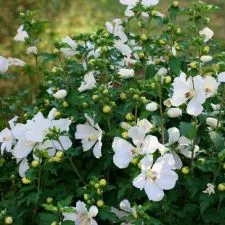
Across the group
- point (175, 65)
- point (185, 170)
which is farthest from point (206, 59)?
point (185, 170)

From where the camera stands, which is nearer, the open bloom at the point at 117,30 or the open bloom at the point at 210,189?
the open bloom at the point at 210,189

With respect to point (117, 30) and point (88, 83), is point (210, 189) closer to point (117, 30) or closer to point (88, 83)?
point (88, 83)

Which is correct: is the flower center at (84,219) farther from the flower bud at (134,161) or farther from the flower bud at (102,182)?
the flower bud at (134,161)

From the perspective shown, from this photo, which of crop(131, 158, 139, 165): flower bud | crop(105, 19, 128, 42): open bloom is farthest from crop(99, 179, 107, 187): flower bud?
crop(105, 19, 128, 42): open bloom

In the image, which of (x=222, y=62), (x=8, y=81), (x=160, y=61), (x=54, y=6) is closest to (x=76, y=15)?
Result: (x=54, y=6)

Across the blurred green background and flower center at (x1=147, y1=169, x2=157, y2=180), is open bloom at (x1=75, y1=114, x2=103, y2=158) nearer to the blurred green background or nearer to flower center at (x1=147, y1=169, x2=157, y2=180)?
flower center at (x1=147, y1=169, x2=157, y2=180)

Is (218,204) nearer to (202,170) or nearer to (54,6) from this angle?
(202,170)

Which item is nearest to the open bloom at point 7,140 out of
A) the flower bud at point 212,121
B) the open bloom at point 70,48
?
the open bloom at point 70,48
